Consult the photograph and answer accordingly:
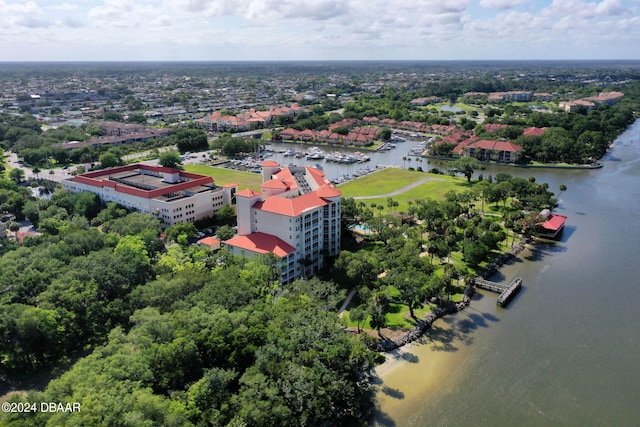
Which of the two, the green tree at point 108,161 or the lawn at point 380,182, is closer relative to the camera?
the lawn at point 380,182

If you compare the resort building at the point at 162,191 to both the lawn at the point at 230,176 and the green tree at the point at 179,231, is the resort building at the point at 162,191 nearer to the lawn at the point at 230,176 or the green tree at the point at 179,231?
the green tree at the point at 179,231

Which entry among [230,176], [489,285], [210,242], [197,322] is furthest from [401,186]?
[197,322]

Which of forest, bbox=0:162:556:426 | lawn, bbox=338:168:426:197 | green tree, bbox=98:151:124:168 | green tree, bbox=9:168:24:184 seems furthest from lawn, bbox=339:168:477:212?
green tree, bbox=9:168:24:184

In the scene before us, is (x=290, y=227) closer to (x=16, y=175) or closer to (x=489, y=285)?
(x=489, y=285)

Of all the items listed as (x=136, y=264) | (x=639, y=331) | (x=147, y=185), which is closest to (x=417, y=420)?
(x=639, y=331)

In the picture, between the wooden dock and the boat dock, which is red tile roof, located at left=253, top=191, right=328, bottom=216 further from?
the boat dock

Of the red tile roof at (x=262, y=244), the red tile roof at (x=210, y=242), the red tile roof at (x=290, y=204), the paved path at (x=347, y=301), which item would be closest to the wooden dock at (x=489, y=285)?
the paved path at (x=347, y=301)

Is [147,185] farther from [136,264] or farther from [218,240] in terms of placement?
[136,264]
